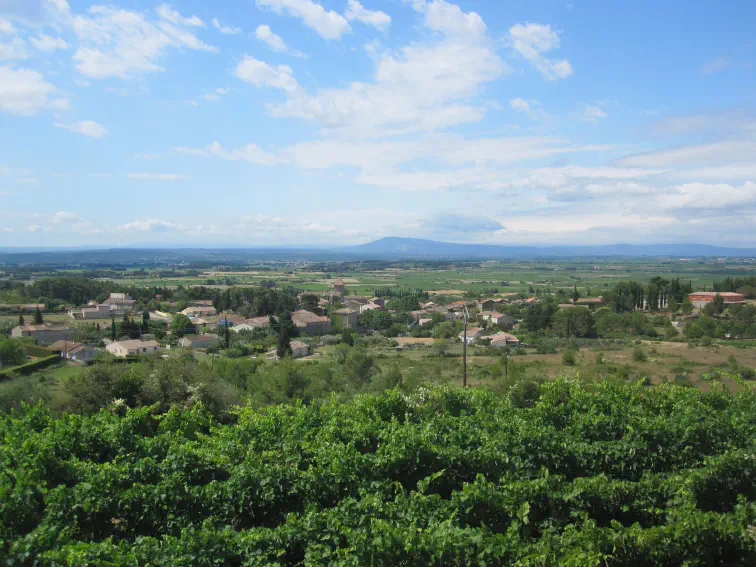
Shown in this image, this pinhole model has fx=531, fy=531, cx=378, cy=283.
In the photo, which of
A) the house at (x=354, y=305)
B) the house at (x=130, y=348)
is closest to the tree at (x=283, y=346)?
the house at (x=130, y=348)

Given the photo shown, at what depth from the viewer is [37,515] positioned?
6.61m

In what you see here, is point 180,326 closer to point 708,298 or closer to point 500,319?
point 500,319

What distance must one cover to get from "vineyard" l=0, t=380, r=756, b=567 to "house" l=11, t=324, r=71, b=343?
2766 cm

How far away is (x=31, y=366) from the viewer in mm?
25906

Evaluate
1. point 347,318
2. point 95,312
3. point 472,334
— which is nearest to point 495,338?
point 472,334

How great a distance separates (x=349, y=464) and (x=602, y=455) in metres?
4.43

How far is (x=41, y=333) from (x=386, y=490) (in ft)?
111

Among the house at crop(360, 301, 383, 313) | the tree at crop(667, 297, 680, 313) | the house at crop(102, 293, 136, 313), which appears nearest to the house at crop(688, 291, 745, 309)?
the tree at crop(667, 297, 680, 313)

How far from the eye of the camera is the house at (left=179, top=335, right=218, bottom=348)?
34562 millimetres

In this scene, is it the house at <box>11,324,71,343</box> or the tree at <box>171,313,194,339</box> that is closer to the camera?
the house at <box>11,324,71,343</box>

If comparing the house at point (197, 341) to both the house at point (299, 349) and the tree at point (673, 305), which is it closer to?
the house at point (299, 349)

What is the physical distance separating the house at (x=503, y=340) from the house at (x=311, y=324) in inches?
554

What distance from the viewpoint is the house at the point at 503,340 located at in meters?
36.5

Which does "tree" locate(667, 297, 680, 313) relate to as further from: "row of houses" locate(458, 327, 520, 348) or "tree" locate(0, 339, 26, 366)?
"tree" locate(0, 339, 26, 366)
